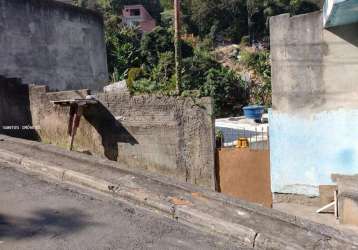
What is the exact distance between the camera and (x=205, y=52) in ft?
113

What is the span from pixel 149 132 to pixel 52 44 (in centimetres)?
624

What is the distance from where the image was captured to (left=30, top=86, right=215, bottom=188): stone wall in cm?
711

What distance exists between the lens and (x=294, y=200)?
7465 mm

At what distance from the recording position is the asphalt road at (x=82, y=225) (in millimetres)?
2189

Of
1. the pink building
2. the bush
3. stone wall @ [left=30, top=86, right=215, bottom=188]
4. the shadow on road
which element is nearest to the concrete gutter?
the shadow on road

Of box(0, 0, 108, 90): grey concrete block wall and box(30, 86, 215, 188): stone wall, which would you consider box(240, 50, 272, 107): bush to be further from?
box(30, 86, 215, 188): stone wall

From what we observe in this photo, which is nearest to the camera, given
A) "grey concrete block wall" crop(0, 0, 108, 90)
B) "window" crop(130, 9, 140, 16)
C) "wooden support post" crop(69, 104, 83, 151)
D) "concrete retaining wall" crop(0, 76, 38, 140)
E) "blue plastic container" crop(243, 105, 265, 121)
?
A: "wooden support post" crop(69, 104, 83, 151)

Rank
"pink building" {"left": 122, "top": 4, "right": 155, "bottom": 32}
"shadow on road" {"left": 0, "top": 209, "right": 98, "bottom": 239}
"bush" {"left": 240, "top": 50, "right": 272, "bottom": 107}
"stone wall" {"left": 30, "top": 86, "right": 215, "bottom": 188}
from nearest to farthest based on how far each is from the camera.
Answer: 1. "shadow on road" {"left": 0, "top": 209, "right": 98, "bottom": 239}
2. "stone wall" {"left": 30, "top": 86, "right": 215, "bottom": 188}
3. "bush" {"left": 240, "top": 50, "right": 272, "bottom": 107}
4. "pink building" {"left": 122, "top": 4, "right": 155, "bottom": 32}

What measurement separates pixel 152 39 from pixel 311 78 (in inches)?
1032

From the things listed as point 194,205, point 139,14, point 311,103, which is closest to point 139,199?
point 194,205

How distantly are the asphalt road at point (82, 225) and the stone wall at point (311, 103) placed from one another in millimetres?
5186

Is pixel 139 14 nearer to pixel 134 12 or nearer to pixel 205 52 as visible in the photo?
pixel 134 12

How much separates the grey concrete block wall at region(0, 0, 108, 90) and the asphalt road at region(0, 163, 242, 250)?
8.79m

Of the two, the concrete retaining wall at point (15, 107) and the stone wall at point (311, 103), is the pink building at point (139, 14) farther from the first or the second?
the stone wall at point (311, 103)
